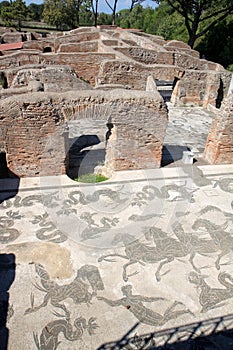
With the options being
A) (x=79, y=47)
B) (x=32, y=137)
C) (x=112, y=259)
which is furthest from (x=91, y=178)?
(x=79, y=47)

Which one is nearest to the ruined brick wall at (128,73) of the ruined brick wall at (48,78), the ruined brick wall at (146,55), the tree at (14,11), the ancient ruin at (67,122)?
the ruined brick wall at (48,78)

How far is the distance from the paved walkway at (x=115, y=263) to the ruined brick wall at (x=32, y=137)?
40 centimetres

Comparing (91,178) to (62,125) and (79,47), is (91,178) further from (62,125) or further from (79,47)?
(79,47)

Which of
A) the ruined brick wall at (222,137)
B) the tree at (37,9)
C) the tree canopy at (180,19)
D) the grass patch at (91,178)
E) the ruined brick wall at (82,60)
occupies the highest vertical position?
the tree at (37,9)

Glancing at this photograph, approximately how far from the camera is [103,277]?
4512 mm

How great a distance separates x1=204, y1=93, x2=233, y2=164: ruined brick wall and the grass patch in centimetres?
346

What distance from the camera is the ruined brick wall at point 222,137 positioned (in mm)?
7391

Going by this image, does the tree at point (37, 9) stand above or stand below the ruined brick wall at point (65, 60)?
above

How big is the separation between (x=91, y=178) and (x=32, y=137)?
1966mm

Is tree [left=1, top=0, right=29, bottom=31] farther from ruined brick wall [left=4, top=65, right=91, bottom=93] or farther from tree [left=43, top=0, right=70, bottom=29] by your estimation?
ruined brick wall [left=4, top=65, right=91, bottom=93]

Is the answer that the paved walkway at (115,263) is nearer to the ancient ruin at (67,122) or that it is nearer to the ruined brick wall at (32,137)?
the ruined brick wall at (32,137)

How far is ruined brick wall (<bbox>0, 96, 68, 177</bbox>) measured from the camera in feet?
19.4

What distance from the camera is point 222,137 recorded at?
7684mm

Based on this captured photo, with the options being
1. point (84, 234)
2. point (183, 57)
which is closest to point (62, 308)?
point (84, 234)
